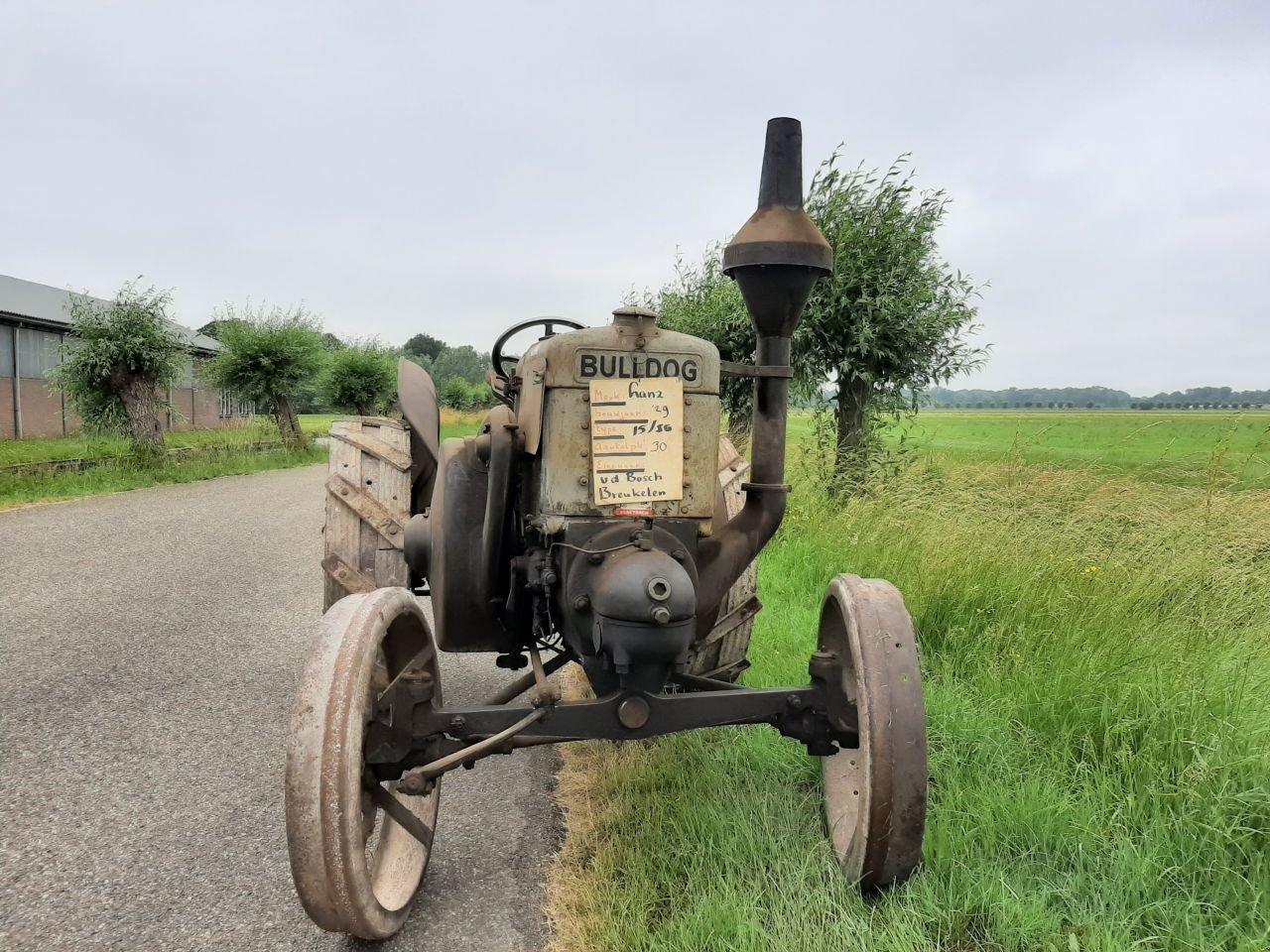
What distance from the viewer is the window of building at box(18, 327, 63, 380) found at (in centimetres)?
2327

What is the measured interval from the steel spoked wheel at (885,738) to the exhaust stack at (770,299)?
0.40 meters

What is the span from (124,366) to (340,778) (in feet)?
51.6

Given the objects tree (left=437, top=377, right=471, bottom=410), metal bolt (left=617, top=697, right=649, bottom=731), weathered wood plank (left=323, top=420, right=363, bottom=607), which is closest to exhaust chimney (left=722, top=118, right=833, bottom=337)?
metal bolt (left=617, top=697, right=649, bottom=731)

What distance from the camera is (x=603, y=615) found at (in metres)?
2.25

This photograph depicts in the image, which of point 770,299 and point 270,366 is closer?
point 770,299

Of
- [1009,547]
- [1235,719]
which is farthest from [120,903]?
[1009,547]

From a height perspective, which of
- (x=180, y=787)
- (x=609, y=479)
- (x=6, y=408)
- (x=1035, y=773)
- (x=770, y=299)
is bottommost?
(x=180, y=787)

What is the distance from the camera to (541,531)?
251 cm

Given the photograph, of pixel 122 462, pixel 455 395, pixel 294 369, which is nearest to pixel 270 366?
pixel 294 369

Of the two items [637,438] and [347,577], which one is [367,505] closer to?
[347,577]

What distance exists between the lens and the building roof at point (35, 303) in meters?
22.9

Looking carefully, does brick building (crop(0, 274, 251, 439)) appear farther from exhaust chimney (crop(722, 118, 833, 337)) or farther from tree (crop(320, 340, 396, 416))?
exhaust chimney (crop(722, 118, 833, 337))

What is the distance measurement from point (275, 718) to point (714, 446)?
2.82m

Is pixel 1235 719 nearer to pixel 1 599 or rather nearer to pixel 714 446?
pixel 714 446
